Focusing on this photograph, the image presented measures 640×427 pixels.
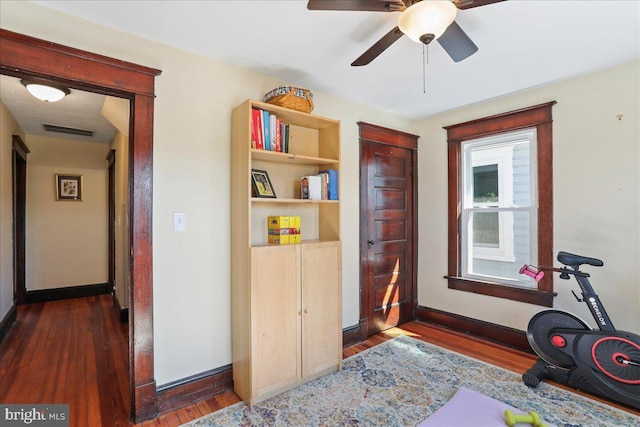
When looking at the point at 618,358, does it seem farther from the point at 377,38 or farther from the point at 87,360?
the point at 87,360

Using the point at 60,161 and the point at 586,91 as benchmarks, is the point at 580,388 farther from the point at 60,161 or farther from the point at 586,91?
the point at 60,161

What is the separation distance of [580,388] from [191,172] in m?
3.27

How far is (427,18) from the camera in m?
1.41

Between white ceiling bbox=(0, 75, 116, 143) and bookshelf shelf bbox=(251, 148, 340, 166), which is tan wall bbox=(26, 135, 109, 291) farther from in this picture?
bookshelf shelf bbox=(251, 148, 340, 166)

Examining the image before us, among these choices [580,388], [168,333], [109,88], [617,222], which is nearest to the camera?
[109,88]

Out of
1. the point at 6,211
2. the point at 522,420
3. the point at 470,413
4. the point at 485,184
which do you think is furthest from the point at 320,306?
the point at 6,211

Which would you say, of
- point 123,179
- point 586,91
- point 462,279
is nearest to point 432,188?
point 462,279

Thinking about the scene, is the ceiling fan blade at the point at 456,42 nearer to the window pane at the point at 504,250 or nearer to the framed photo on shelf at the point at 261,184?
the framed photo on shelf at the point at 261,184

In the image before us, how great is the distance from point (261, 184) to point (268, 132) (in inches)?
15.8

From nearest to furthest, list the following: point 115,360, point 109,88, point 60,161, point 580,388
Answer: point 109,88
point 580,388
point 115,360
point 60,161

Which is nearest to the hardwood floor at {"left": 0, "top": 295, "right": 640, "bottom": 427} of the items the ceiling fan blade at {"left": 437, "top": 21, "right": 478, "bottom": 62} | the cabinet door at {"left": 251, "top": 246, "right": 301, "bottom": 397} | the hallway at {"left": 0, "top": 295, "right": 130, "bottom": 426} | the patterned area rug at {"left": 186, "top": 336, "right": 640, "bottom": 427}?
the hallway at {"left": 0, "top": 295, "right": 130, "bottom": 426}

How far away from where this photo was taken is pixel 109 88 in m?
1.94

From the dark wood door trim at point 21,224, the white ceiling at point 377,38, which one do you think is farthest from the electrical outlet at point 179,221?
the dark wood door trim at point 21,224

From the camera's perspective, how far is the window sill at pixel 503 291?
290 cm
